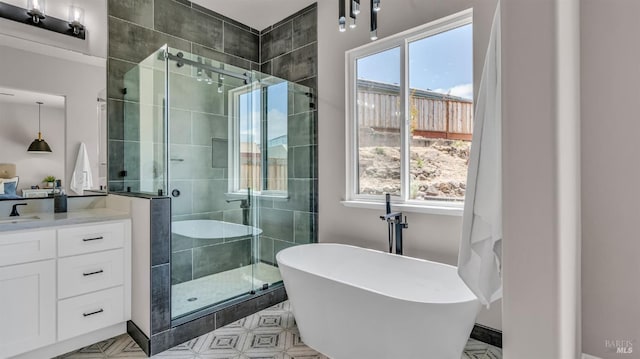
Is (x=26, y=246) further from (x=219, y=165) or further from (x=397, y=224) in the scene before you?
(x=397, y=224)

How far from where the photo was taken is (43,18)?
2264 mm

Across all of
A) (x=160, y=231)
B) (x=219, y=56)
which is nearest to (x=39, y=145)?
(x=160, y=231)

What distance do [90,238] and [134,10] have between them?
77.9 inches

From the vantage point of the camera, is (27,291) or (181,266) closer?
(27,291)

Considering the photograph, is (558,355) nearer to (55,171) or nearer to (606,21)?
(606,21)

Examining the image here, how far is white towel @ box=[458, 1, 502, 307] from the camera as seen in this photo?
3.35ft

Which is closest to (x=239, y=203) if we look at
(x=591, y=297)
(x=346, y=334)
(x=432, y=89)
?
(x=346, y=334)

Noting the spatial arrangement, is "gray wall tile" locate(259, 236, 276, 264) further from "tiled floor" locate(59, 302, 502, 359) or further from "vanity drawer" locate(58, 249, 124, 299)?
"vanity drawer" locate(58, 249, 124, 299)

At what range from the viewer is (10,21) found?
2.15 m

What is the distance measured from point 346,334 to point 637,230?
140cm

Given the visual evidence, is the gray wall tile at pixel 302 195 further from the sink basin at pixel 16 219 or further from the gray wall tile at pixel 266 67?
the sink basin at pixel 16 219

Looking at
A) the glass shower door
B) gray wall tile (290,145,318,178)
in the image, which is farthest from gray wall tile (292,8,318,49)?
gray wall tile (290,145,318,178)

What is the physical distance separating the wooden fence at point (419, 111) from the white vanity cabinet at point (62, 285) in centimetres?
217

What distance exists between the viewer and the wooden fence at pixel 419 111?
223cm
